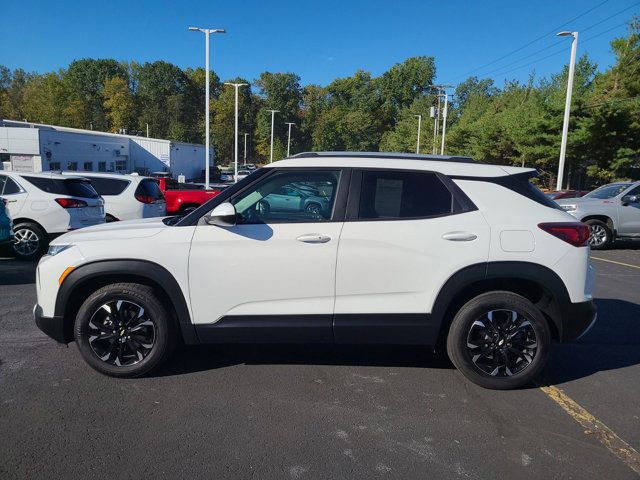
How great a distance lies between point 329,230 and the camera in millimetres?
3912

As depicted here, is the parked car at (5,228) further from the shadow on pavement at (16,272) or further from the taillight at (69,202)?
the taillight at (69,202)

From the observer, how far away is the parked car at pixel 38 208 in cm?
913

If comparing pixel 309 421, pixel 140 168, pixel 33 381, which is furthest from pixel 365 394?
pixel 140 168

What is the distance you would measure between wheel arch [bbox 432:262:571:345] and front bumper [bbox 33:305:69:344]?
2.93 metres

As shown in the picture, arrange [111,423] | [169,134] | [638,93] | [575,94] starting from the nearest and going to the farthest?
[111,423]
[638,93]
[575,94]
[169,134]

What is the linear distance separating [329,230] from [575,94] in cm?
3196

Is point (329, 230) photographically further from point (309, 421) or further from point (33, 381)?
point (33, 381)

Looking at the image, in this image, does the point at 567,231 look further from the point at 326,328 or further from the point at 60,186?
the point at 60,186

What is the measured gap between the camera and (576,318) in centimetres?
398

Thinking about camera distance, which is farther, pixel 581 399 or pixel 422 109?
pixel 422 109

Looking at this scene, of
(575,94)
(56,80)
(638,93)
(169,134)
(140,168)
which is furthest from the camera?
(169,134)

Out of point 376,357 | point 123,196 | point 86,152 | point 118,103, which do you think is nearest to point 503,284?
point 376,357

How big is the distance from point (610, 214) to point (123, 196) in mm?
11938

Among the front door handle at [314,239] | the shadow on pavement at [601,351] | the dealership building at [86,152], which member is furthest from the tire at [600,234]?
the dealership building at [86,152]
